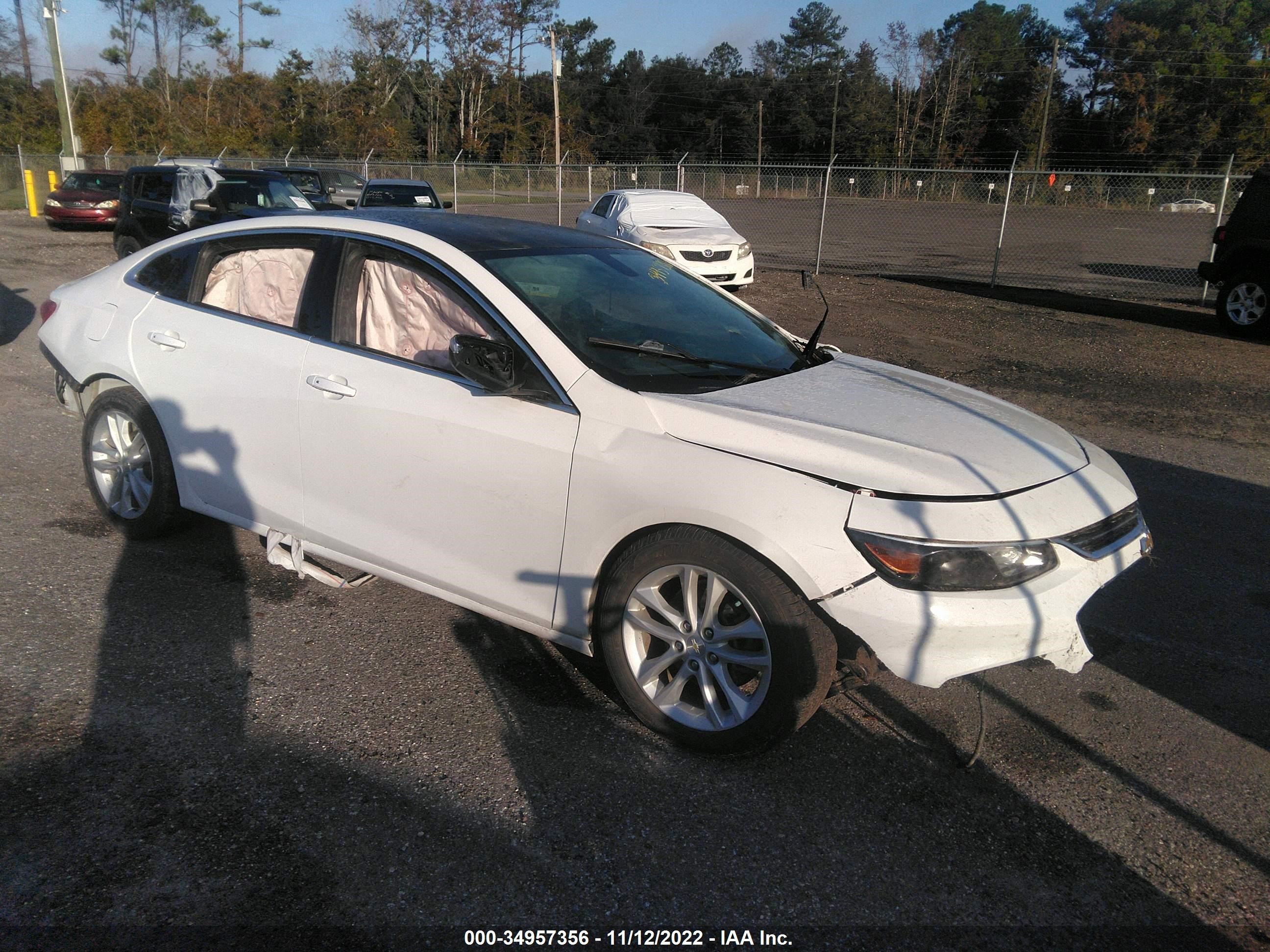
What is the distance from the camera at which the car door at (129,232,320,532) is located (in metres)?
3.90

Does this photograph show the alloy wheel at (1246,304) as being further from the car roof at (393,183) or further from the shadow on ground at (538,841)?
the car roof at (393,183)

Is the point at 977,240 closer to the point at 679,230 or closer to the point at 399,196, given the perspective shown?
the point at 679,230

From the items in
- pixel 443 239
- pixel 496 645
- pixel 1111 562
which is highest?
pixel 443 239

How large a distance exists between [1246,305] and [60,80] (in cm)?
3030

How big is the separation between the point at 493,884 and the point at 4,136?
56679 mm

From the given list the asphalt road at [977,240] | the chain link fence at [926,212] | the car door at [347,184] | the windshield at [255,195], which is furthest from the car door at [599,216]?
the car door at [347,184]


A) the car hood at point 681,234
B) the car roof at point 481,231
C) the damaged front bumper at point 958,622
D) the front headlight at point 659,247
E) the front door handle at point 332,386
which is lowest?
the damaged front bumper at point 958,622

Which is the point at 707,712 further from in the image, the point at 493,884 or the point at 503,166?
the point at 503,166

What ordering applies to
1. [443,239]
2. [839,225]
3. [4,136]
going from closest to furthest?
[443,239]
[839,225]
[4,136]

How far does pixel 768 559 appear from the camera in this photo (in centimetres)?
287

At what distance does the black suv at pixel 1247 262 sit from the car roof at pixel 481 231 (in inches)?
396

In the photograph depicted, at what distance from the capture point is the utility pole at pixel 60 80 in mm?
27344

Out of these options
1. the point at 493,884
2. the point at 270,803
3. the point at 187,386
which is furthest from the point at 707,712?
the point at 187,386

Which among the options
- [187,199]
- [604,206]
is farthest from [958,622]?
[187,199]
